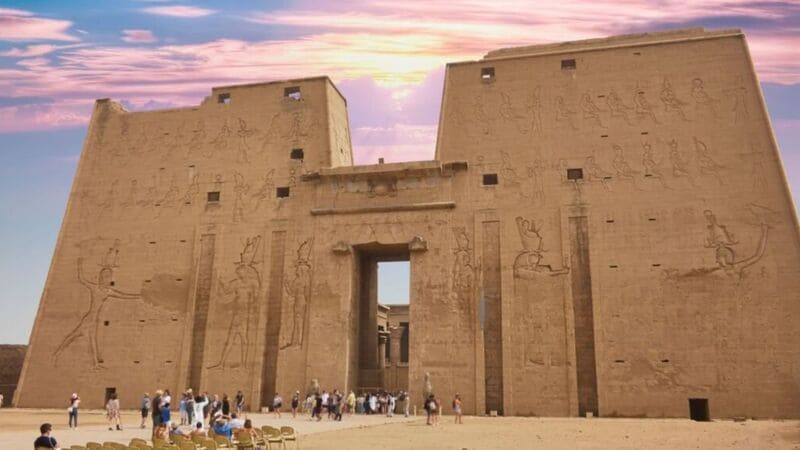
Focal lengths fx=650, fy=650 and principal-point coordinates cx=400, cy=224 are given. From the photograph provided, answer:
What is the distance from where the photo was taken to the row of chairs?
8.67 m

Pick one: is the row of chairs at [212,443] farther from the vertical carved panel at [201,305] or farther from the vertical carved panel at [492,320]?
the vertical carved panel at [201,305]

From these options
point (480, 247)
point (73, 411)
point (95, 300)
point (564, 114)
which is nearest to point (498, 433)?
point (480, 247)

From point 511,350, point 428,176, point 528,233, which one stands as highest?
point 428,176

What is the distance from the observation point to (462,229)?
21.8 meters

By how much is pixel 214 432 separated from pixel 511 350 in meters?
11.7

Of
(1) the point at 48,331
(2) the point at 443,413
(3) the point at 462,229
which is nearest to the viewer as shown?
(2) the point at 443,413

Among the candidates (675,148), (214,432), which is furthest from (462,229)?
(214,432)

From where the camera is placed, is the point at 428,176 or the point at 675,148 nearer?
the point at 675,148

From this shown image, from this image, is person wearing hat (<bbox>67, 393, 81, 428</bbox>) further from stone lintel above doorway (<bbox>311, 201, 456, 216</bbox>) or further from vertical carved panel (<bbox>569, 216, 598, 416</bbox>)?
vertical carved panel (<bbox>569, 216, 598, 416</bbox>)

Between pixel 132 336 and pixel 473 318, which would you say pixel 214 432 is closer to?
pixel 473 318

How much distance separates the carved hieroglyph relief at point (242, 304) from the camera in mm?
22203

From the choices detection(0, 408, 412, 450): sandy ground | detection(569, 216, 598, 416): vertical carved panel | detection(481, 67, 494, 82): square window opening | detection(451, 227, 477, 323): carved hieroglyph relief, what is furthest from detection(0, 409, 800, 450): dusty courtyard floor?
detection(481, 67, 494, 82): square window opening

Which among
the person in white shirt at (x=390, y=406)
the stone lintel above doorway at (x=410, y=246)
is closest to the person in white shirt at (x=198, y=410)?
the person in white shirt at (x=390, y=406)

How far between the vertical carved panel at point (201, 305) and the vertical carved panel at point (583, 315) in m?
12.6
